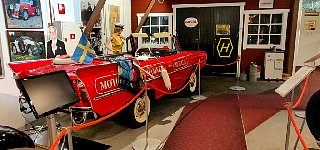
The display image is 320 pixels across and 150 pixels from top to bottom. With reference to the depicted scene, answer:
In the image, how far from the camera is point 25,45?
4230 millimetres

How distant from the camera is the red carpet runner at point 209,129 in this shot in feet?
10.8

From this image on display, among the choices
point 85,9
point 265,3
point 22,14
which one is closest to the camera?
point 22,14

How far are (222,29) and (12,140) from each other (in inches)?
295

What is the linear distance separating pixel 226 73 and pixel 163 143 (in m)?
5.72

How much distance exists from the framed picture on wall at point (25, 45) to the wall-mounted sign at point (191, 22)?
5319mm

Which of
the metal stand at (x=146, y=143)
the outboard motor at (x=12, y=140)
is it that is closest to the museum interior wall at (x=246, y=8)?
the metal stand at (x=146, y=143)

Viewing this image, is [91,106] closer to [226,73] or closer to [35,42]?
[35,42]

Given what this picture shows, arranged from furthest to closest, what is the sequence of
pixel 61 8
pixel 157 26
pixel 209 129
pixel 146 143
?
pixel 157 26 < pixel 61 8 < pixel 209 129 < pixel 146 143

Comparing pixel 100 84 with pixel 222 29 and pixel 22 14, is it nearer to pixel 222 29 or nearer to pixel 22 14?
pixel 22 14

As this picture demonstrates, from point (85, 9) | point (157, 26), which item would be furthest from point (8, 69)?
point (157, 26)

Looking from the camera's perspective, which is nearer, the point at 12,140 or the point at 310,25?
the point at 12,140

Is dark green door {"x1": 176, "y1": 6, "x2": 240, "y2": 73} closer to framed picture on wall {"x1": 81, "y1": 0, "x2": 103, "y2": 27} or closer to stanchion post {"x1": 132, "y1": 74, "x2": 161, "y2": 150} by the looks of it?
framed picture on wall {"x1": 81, "y1": 0, "x2": 103, "y2": 27}

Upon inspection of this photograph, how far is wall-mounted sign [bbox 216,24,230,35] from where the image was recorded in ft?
27.0

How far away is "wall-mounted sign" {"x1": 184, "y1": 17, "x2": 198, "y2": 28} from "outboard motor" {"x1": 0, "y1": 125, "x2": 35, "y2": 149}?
7.27 metres
